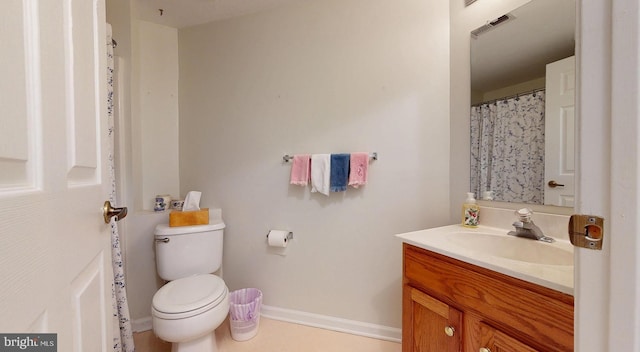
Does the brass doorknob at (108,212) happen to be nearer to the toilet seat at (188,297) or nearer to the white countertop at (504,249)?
the toilet seat at (188,297)

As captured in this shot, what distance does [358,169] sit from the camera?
1.50 metres

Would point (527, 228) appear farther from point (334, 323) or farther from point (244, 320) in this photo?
point (244, 320)

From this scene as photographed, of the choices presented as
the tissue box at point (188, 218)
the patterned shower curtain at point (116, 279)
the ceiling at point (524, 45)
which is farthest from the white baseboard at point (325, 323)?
the ceiling at point (524, 45)

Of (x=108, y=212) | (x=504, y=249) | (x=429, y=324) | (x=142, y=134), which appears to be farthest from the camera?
(x=142, y=134)

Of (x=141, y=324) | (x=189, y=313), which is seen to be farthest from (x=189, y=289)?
(x=141, y=324)

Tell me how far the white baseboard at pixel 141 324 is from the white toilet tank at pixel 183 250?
1.30 feet

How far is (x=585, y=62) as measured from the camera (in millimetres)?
410

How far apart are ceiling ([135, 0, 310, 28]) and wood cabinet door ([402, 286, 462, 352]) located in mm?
1941

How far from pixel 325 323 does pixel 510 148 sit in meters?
1.52

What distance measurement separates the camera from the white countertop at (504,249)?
65cm

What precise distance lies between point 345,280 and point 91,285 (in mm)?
1335

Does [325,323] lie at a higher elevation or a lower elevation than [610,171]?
lower

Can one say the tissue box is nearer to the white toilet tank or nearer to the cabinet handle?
the white toilet tank

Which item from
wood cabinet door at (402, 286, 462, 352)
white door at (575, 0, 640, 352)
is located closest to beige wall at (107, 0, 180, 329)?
wood cabinet door at (402, 286, 462, 352)
